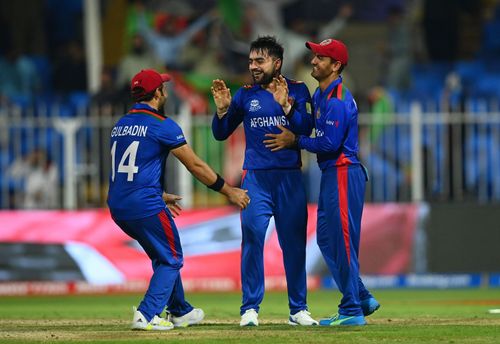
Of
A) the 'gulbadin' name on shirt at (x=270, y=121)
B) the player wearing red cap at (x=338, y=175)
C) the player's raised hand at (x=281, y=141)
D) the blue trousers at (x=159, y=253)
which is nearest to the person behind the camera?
the blue trousers at (x=159, y=253)

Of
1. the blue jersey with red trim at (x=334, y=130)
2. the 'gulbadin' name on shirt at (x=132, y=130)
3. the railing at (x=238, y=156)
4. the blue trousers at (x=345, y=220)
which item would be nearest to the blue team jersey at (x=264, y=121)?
the blue jersey with red trim at (x=334, y=130)

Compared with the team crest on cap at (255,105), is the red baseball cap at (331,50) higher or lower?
higher

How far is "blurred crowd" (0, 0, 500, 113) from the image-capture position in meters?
23.2

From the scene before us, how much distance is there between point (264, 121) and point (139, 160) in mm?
1245

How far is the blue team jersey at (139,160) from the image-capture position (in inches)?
434

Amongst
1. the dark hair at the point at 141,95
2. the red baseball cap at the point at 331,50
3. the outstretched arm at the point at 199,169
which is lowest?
the outstretched arm at the point at 199,169

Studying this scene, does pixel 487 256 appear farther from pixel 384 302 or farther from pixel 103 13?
pixel 103 13

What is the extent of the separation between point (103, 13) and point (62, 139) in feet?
18.4

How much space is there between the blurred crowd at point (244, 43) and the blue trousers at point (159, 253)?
37.4 ft

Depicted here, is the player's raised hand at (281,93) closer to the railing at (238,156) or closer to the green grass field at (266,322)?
the green grass field at (266,322)

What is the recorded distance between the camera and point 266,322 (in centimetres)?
1209

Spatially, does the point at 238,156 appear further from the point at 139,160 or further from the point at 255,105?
the point at 139,160

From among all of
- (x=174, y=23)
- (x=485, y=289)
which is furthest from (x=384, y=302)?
(x=174, y=23)

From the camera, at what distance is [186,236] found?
19.0 m
